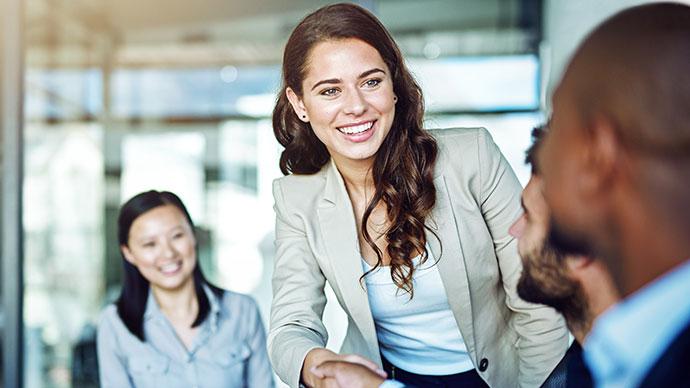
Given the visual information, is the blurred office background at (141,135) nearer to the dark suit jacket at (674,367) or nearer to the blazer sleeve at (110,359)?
the blazer sleeve at (110,359)

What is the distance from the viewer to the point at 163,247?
3.04 metres

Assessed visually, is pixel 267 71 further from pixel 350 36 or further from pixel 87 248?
pixel 350 36

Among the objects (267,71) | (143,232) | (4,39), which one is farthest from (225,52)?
(143,232)

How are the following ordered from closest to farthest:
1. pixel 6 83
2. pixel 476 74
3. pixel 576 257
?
pixel 576 257, pixel 6 83, pixel 476 74

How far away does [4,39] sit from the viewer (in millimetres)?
4750

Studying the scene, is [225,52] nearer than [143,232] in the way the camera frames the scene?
No

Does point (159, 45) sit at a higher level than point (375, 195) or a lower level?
higher

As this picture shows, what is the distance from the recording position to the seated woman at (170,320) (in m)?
2.97

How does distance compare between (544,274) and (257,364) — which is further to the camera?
(257,364)

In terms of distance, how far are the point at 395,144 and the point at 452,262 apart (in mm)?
319

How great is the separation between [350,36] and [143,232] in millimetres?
1338

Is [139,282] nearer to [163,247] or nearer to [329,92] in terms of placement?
[163,247]

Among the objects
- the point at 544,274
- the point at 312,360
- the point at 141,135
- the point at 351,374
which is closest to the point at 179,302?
the point at 312,360

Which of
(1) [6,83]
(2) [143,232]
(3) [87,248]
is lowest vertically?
(3) [87,248]
